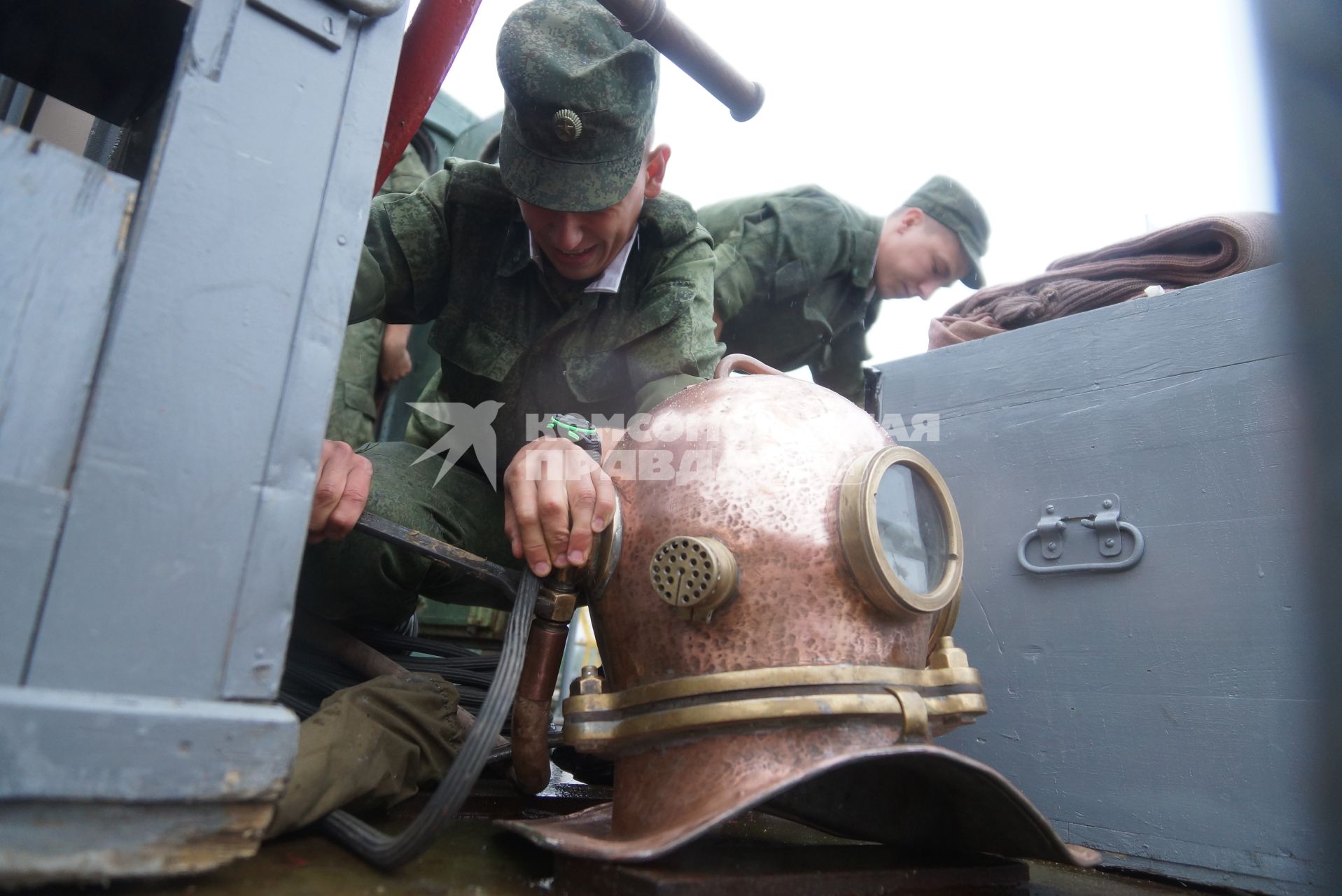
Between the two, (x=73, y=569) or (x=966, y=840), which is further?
(x=966, y=840)

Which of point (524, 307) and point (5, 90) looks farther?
point (524, 307)

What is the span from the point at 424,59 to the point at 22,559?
81 cm

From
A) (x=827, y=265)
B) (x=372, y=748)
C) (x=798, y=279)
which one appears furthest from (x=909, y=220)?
(x=372, y=748)

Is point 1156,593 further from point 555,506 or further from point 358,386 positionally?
point 358,386

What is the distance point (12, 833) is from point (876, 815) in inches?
33.0

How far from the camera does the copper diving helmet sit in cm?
82

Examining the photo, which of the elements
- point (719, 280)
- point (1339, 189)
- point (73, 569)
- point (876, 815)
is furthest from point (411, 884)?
point (719, 280)

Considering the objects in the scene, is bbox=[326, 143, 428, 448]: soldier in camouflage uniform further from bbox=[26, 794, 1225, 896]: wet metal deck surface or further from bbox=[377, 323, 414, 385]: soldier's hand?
bbox=[26, 794, 1225, 896]: wet metal deck surface

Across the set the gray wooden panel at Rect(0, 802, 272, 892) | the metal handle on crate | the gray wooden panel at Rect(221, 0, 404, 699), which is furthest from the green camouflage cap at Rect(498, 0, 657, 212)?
the gray wooden panel at Rect(0, 802, 272, 892)


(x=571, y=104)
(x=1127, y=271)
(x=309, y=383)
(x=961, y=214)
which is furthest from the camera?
(x=961, y=214)

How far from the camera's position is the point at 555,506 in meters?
0.91

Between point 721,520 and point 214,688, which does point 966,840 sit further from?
point 214,688

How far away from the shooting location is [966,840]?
90 cm

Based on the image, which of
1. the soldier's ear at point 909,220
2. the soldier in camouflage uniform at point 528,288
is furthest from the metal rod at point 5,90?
the soldier's ear at point 909,220
